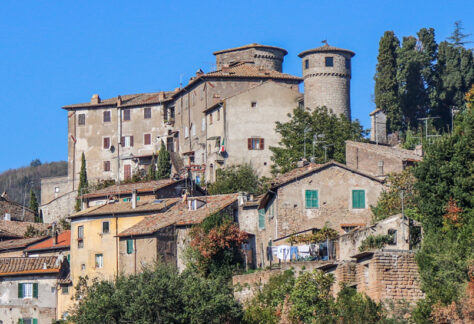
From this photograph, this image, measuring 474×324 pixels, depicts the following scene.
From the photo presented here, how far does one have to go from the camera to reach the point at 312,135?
64.2 meters

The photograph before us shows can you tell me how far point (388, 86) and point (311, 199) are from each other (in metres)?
24.5

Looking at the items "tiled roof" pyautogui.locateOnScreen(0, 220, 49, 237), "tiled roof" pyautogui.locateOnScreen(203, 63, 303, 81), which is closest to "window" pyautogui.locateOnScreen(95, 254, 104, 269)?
"tiled roof" pyautogui.locateOnScreen(0, 220, 49, 237)

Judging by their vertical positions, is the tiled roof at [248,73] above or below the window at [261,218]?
above

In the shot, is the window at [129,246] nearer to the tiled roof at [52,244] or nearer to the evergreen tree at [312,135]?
the tiled roof at [52,244]

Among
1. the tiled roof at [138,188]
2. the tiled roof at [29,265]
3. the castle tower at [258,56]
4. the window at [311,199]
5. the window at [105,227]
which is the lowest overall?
the tiled roof at [29,265]

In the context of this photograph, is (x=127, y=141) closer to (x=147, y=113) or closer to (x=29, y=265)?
(x=147, y=113)

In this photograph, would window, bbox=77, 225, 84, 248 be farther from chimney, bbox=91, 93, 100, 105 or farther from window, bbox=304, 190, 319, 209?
chimney, bbox=91, 93, 100, 105

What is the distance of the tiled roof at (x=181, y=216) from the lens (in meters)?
49.7

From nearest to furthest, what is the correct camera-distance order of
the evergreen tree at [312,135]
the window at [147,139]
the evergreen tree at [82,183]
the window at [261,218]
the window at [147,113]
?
1. the window at [261,218]
2. the evergreen tree at [312,135]
3. the evergreen tree at [82,183]
4. the window at [147,139]
5. the window at [147,113]

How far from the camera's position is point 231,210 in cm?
5000

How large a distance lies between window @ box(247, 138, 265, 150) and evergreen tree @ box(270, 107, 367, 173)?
1.45 meters

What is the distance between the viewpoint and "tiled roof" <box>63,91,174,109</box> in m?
86.2

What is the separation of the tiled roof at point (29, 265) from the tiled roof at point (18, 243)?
170 inches

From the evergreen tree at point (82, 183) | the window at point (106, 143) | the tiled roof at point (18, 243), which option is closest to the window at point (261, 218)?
the tiled roof at point (18, 243)
